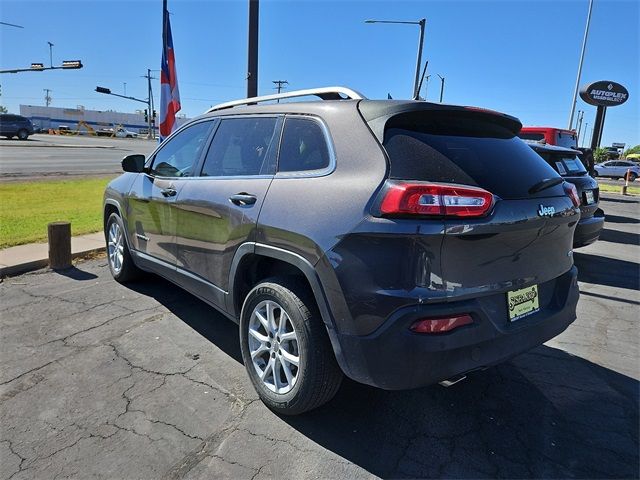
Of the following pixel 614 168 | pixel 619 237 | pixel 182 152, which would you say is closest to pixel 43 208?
pixel 182 152

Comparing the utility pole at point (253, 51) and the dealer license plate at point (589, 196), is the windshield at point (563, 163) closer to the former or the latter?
the dealer license plate at point (589, 196)

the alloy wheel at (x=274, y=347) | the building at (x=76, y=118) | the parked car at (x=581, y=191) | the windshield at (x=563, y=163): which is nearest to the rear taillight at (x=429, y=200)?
the alloy wheel at (x=274, y=347)

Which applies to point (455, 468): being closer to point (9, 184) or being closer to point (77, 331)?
point (77, 331)

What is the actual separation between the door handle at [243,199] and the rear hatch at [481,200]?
3.07ft

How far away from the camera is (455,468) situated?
247 centimetres

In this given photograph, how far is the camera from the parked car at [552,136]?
35.1 feet

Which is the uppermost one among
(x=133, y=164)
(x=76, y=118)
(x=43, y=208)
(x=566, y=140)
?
(x=76, y=118)

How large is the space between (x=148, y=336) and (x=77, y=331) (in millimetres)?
602

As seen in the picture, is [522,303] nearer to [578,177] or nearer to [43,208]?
[578,177]

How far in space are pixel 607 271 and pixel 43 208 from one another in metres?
9.77

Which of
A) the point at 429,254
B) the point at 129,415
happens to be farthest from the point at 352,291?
the point at 129,415

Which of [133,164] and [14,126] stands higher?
[14,126]

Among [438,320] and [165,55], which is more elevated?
[165,55]

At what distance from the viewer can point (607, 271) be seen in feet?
22.2
